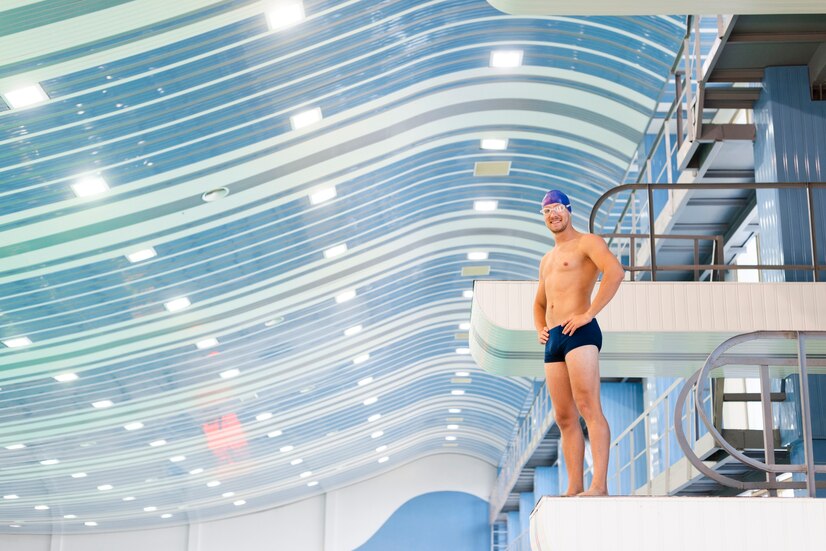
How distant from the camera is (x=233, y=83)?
9.69m

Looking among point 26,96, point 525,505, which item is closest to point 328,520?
point 525,505

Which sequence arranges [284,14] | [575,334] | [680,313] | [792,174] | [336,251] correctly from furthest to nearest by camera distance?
[336,251] < [284,14] < [792,174] < [680,313] < [575,334]

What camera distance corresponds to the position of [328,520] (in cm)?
3491

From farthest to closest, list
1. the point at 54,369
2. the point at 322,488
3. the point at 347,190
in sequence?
the point at 322,488 < the point at 54,369 < the point at 347,190

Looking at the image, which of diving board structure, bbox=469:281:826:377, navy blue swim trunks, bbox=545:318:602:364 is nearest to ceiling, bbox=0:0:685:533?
diving board structure, bbox=469:281:826:377

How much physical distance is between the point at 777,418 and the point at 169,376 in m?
11.4

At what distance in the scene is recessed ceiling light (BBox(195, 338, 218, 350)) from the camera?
52.3ft

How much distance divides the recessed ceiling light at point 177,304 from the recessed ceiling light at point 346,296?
265 cm

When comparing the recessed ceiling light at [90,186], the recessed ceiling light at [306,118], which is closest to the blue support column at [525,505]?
the recessed ceiling light at [306,118]

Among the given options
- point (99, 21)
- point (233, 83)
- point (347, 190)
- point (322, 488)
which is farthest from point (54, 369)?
point (322, 488)

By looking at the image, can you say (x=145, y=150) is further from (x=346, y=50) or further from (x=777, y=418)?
(x=777, y=418)

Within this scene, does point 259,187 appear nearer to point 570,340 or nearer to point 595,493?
point 570,340

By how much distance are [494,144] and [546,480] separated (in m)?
13.3

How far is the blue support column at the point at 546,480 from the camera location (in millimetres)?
24359
